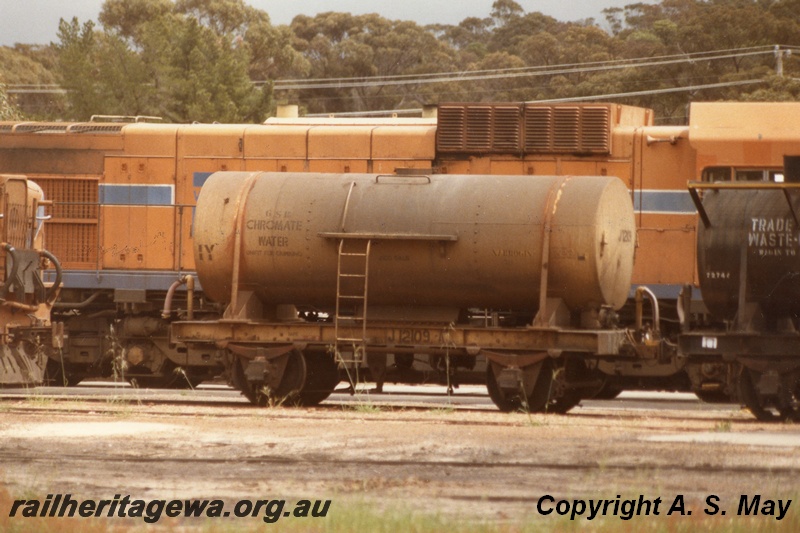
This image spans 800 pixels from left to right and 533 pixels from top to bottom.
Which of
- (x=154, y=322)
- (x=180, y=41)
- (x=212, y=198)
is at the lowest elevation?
(x=154, y=322)

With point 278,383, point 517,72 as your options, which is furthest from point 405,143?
point 517,72

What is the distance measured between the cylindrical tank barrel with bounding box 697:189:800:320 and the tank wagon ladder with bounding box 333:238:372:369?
433 centimetres

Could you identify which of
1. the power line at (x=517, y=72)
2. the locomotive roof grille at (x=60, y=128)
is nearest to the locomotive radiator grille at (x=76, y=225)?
the locomotive roof grille at (x=60, y=128)

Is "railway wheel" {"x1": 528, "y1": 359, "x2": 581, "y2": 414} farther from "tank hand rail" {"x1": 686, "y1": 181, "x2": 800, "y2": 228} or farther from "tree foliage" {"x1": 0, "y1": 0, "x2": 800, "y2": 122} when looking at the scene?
"tree foliage" {"x1": 0, "y1": 0, "x2": 800, "y2": 122}

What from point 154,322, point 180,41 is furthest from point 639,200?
point 180,41

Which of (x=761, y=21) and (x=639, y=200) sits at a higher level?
(x=761, y=21)

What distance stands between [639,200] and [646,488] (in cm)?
1014

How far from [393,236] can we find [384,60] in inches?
2332

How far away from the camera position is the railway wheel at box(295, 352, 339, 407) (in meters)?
17.9

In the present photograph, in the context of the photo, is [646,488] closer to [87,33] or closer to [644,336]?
[644,336]

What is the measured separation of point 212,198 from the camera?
58.4 feet

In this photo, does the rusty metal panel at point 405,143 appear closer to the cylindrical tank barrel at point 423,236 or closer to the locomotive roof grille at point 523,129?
the locomotive roof grille at point 523,129

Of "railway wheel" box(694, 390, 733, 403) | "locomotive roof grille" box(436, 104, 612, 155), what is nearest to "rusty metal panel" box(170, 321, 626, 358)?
"railway wheel" box(694, 390, 733, 403)

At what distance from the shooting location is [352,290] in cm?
1742
